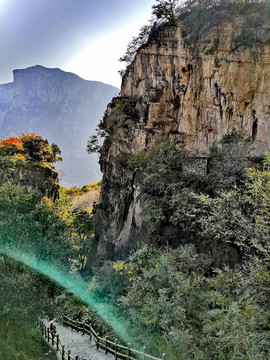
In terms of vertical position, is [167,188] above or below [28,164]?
below

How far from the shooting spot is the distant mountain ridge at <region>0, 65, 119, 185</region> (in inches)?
4953

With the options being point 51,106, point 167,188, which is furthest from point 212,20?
point 51,106

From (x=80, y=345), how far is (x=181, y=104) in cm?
1450

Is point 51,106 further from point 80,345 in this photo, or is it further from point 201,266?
point 201,266

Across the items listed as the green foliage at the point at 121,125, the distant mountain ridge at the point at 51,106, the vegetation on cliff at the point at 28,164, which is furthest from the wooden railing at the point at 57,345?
the distant mountain ridge at the point at 51,106

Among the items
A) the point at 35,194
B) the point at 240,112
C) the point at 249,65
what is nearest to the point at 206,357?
the point at 35,194

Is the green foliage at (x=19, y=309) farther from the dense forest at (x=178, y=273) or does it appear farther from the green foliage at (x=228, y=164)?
the green foliage at (x=228, y=164)

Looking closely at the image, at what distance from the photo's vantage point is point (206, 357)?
5.89 m

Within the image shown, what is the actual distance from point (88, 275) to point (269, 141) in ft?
44.4

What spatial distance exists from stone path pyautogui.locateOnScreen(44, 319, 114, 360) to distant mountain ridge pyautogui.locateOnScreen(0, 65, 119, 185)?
4245 inches

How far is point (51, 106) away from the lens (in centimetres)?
13662

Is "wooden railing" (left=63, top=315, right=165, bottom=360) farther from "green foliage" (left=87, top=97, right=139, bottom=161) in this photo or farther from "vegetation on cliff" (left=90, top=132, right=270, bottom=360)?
"green foliage" (left=87, top=97, right=139, bottom=161)

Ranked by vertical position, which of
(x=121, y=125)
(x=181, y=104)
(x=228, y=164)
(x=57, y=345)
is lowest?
(x=57, y=345)

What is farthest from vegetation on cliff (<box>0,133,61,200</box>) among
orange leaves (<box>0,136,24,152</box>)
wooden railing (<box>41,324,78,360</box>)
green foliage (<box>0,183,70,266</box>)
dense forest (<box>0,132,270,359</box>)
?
wooden railing (<box>41,324,78,360</box>)
